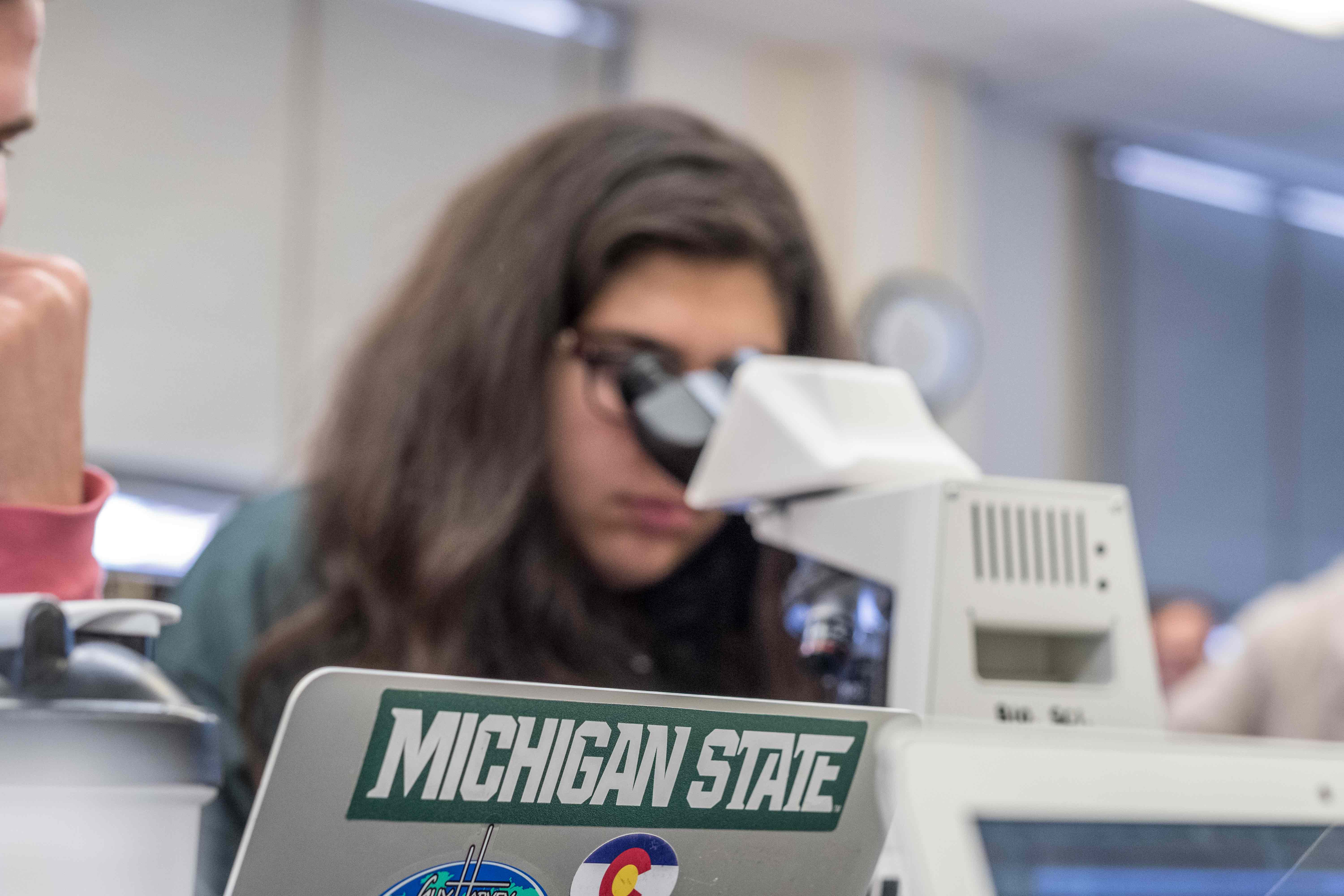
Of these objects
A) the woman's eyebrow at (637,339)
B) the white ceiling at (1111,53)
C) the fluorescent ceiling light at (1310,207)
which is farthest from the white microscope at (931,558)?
the fluorescent ceiling light at (1310,207)

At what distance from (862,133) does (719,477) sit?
9.53ft

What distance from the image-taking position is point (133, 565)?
2.15 m

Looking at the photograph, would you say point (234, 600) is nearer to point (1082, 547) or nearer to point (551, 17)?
point (1082, 547)

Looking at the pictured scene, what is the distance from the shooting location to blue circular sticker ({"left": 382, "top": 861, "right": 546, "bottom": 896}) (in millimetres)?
355

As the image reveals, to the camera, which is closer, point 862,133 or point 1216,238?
point 862,133

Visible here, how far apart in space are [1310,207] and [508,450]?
13.2 feet

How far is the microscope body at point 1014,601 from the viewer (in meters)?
0.58

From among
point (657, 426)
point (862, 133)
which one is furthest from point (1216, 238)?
point (657, 426)

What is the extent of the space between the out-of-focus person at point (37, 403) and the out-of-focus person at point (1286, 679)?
3.92 ft

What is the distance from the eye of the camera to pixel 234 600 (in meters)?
1.15

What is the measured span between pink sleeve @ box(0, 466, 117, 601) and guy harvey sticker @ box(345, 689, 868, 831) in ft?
0.66

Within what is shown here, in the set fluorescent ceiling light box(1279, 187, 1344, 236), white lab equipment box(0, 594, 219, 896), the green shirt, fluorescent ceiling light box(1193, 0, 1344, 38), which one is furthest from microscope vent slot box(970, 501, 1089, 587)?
fluorescent ceiling light box(1279, 187, 1344, 236)

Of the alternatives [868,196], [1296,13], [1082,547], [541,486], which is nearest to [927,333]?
[868,196]

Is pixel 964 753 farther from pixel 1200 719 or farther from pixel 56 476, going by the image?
pixel 1200 719
